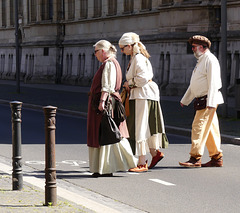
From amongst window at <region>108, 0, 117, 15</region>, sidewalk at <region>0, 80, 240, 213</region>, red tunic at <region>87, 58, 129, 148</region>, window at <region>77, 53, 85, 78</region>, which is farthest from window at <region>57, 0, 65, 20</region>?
red tunic at <region>87, 58, 129, 148</region>

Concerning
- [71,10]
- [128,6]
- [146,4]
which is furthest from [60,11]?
[146,4]

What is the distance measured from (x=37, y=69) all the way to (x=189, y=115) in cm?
2637

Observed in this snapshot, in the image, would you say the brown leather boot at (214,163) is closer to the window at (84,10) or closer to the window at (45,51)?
the window at (84,10)

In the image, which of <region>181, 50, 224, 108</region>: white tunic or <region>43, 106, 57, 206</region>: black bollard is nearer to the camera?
<region>43, 106, 57, 206</region>: black bollard

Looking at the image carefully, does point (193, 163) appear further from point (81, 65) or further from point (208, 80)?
point (81, 65)

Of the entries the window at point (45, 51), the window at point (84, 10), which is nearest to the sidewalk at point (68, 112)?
the window at point (84, 10)

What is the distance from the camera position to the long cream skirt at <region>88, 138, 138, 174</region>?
31.0 feet

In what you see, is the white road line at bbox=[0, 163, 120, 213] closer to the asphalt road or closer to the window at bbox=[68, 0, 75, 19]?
the asphalt road

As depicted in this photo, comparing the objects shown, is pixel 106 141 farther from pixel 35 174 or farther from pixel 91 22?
pixel 91 22

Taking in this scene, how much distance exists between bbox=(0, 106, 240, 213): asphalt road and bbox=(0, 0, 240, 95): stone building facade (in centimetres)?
1385

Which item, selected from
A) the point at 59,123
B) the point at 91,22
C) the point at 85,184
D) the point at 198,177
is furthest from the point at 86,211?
the point at 91,22

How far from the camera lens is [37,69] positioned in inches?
1746

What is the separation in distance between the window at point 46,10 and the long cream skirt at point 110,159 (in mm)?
35644

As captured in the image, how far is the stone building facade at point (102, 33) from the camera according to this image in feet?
88.5
